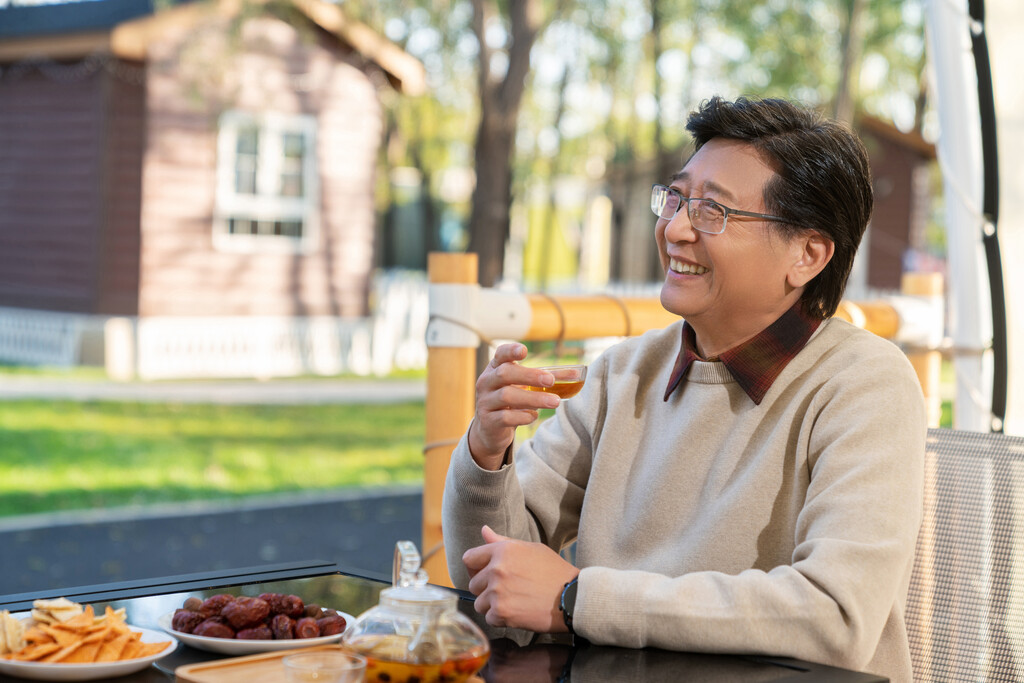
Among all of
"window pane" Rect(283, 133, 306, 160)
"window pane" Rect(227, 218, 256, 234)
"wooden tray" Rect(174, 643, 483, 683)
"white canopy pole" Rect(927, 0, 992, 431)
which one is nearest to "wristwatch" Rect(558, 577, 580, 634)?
"wooden tray" Rect(174, 643, 483, 683)

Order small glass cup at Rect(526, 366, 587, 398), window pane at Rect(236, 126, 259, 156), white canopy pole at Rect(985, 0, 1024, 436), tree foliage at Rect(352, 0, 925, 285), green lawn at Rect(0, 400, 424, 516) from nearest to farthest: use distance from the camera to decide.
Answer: small glass cup at Rect(526, 366, 587, 398) < white canopy pole at Rect(985, 0, 1024, 436) < green lawn at Rect(0, 400, 424, 516) < tree foliage at Rect(352, 0, 925, 285) < window pane at Rect(236, 126, 259, 156)

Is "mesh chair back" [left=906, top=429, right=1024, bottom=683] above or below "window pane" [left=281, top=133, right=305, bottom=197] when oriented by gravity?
below

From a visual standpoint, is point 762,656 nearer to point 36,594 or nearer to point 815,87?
point 36,594

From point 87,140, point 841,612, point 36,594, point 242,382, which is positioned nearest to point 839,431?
point 841,612

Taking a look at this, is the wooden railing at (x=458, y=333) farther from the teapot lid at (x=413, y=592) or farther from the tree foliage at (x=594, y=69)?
the tree foliage at (x=594, y=69)

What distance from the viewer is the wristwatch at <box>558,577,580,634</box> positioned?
5.72 feet

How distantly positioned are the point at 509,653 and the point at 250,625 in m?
0.36

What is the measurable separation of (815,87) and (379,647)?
21484mm

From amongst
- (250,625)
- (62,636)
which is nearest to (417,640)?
(250,625)

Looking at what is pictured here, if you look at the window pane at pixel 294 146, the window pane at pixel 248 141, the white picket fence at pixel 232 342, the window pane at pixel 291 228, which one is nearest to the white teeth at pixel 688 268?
the white picket fence at pixel 232 342

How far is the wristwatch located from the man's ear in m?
0.72

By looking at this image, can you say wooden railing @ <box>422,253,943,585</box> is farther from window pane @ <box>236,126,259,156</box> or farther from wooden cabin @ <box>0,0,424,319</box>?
window pane @ <box>236,126,259,156</box>

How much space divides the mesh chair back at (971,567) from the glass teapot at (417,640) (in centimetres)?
116

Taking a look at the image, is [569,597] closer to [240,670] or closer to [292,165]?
[240,670]
